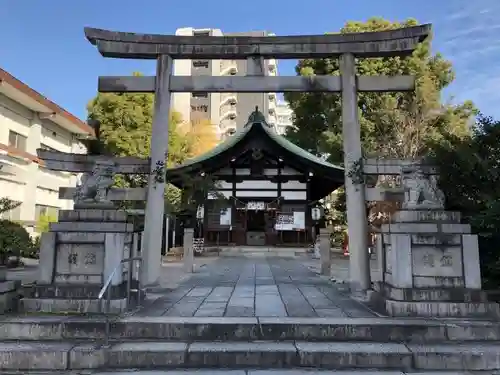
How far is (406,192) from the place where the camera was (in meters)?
6.04

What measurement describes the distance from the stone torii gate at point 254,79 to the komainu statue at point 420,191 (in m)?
1.41

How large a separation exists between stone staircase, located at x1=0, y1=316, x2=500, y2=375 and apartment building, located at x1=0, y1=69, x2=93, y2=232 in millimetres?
12360

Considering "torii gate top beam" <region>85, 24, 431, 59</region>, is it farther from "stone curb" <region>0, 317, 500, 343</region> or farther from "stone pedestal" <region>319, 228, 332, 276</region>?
"stone pedestal" <region>319, 228, 332, 276</region>

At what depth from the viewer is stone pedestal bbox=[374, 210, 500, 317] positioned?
5410 millimetres

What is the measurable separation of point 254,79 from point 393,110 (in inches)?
492

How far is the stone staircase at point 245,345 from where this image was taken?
167 inches

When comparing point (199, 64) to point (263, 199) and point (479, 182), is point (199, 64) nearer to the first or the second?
point (263, 199)

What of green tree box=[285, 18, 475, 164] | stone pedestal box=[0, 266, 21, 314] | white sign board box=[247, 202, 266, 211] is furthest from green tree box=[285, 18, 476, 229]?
stone pedestal box=[0, 266, 21, 314]

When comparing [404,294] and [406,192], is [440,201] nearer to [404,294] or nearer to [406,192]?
[406,192]

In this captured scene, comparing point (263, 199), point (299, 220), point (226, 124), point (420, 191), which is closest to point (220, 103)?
point (226, 124)

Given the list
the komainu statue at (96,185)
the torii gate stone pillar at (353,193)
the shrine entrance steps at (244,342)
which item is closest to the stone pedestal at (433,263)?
the shrine entrance steps at (244,342)

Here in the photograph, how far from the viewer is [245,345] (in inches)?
177

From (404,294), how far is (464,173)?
8.61 feet

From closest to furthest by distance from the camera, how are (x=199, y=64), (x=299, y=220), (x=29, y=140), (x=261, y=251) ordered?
(x=29, y=140) < (x=261, y=251) < (x=299, y=220) < (x=199, y=64)
